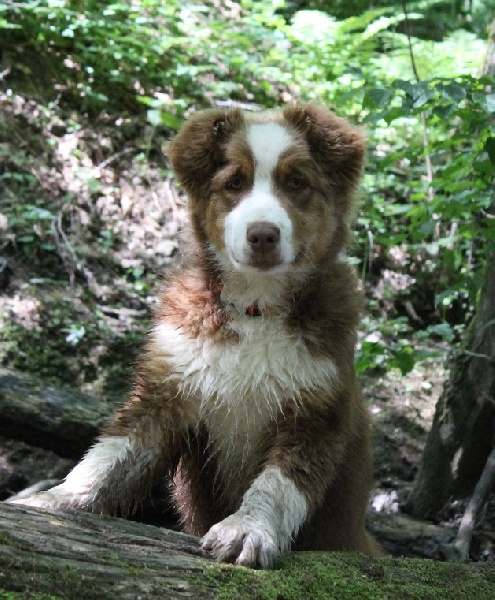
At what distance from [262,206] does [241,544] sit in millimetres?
1438

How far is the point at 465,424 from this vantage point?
4.74 meters

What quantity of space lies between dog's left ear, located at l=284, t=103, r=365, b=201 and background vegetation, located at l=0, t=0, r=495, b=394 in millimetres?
761

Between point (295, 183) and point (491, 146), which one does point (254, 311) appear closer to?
point (295, 183)

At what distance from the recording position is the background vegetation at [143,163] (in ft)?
18.8

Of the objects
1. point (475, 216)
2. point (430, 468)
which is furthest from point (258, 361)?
point (475, 216)

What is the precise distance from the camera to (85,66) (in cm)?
754

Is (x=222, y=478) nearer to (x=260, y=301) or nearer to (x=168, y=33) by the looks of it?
(x=260, y=301)

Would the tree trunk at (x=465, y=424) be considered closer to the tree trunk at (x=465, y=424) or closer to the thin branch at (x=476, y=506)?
the tree trunk at (x=465, y=424)

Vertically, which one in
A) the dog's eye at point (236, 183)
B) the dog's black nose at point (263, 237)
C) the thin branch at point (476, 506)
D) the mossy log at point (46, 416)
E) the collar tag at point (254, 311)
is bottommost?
the thin branch at point (476, 506)

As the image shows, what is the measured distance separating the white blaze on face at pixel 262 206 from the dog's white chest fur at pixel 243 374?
358 millimetres

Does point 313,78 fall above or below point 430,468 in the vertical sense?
above

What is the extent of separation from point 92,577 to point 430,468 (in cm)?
322

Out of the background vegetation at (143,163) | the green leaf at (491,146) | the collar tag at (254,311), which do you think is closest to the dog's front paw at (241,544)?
the collar tag at (254,311)

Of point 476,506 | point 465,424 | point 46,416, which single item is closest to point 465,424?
point 465,424
